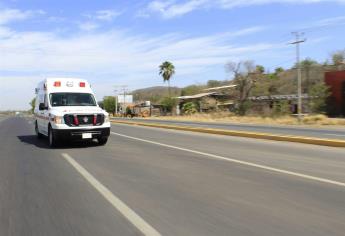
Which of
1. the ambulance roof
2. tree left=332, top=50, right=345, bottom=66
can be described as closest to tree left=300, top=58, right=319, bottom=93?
tree left=332, top=50, right=345, bottom=66

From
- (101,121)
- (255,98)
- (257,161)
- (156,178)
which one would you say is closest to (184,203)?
(156,178)

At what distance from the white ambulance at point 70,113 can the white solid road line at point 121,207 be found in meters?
6.19

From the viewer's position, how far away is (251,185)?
9.10 m

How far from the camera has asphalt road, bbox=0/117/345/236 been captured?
6.24m

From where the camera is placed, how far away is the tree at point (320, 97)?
5538 centimetres

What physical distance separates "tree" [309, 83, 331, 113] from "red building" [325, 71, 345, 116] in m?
0.59

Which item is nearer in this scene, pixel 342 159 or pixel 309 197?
pixel 309 197

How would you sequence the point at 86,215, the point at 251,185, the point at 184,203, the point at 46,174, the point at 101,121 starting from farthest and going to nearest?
the point at 101,121, the point at 46,174, the point at 251,185, the point at 184,203, the point at 86,215

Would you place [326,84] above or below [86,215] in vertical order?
above

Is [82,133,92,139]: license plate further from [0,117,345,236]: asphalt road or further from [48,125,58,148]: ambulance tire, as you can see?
[0,117,345,236]: asphalt road

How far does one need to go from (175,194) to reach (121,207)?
4.13 feet

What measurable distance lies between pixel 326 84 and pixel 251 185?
50083 mm

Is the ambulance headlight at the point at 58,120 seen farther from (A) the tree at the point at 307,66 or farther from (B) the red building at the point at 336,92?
(A) the tree at the point at 307,66

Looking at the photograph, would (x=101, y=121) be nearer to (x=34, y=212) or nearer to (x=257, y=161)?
(x=257, y=161)
